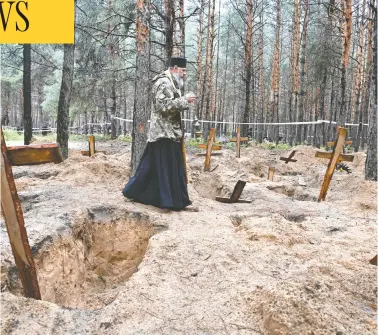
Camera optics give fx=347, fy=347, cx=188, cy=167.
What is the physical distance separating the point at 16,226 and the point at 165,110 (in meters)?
2.93

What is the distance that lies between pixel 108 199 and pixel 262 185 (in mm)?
3796

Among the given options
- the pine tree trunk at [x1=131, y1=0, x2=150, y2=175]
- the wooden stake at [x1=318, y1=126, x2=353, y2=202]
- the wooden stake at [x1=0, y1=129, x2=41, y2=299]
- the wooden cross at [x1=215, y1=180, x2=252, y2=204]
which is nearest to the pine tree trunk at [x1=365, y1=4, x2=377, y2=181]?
the wooden stake at [x1=318, y1=126, x2=353, y2=202]

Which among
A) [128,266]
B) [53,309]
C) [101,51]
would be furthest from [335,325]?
[101,51]

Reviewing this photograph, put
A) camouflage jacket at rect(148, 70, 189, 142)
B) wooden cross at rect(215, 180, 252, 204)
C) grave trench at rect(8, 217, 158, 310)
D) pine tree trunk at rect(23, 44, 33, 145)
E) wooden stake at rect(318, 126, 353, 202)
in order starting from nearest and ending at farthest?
1. grave trench at rect(8, 217, 158, 310)
2. camouflage jacket at rect(148, 70, 189, 142)
3. wooden stake at rect(318, 126, 353, 202)
4. wooden cross at rect(215, 180, 252, 204)
5. pine tree trunk at rect(23, 44, 33, 145)

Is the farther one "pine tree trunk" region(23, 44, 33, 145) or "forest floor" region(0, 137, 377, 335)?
"pine tree trunk" region(23, 44, 33, 145)

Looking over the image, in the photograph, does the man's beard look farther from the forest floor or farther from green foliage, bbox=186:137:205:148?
green foliage, bbox=186:137:205:148

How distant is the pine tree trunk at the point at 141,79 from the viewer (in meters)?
6.73

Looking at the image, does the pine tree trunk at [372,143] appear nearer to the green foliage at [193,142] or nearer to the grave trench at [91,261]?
the grave trench at [91,261]

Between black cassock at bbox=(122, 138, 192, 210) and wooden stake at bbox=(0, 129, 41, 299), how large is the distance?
265 cm

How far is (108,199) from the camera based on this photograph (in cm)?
516

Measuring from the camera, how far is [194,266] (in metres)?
3.09

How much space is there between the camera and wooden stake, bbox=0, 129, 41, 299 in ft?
7.11

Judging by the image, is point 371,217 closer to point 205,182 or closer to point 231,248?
point 231,248

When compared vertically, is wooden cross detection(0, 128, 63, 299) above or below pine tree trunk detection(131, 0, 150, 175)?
below
